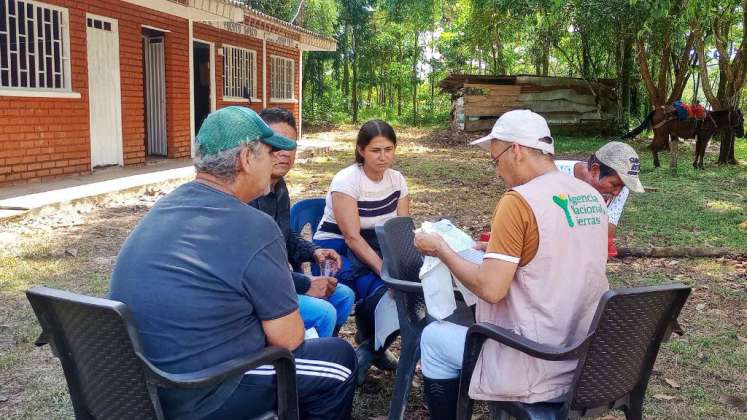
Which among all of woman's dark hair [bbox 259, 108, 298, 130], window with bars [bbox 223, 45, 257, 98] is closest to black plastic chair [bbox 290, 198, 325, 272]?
woman's dark hair [bbox 259, 108, 298, 130]

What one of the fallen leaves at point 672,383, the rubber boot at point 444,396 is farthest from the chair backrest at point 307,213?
the fallen leaves at point 672,383

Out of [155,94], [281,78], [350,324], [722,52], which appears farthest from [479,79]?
[350,324]

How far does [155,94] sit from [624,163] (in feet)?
34.8

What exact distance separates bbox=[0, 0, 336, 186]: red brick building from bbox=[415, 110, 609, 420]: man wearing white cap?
26.2 feet

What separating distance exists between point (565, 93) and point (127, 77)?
1532cm

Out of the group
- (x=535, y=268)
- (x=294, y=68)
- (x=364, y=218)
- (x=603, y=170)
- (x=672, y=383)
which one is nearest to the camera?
(x=535, y=268)

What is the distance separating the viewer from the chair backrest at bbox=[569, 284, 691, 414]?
2004mm

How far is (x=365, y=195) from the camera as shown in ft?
12.0

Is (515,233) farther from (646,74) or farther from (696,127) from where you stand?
(646,74)

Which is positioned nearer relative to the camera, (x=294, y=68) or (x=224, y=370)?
(x=224, y=370)

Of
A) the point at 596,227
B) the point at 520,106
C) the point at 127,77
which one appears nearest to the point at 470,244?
the point at 596,227

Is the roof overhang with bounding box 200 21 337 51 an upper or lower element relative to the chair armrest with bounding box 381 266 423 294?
upper

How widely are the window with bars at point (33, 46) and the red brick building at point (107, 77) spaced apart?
0.04 feet

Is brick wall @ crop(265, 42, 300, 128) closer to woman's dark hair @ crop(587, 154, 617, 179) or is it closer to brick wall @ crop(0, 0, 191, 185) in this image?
brick wall @ crop(0, 0, 191, 185)
